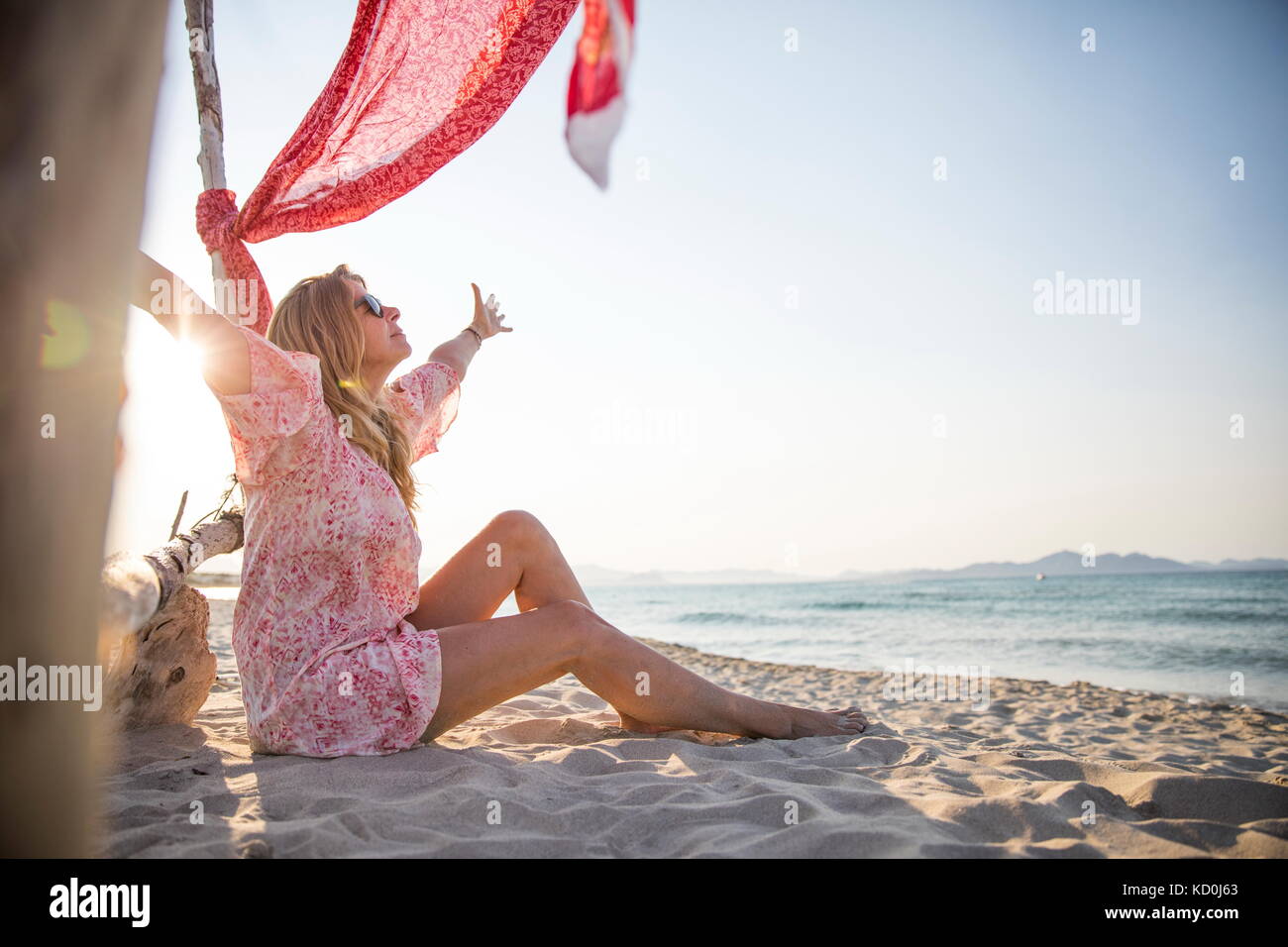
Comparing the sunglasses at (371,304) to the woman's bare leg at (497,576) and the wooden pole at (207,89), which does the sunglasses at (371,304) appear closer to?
the woman's bare leg at (497,576)

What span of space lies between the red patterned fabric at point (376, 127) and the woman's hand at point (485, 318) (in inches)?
24.3

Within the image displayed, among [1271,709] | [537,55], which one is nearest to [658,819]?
[537,55]

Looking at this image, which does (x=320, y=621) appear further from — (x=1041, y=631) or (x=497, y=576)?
(x=1041, y=631)

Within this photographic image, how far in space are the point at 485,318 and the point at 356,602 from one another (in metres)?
1.76

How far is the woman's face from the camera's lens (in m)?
2.66

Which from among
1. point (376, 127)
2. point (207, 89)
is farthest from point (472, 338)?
point (207, 89)

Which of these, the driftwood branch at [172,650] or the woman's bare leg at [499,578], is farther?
the woman's bare leg at [499,578]

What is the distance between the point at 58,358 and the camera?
1.40 metres

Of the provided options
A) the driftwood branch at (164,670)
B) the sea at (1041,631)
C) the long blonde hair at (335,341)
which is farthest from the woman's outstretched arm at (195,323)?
the sea at (1041,631)

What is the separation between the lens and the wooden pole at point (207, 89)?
3.40 metres

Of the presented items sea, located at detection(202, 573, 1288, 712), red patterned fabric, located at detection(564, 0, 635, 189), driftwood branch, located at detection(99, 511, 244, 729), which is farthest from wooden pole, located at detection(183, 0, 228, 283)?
sea, located at detection(202, 573, 1288, 712)

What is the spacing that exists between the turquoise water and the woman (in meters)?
5.74

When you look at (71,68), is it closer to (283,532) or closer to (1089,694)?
(283,532)
